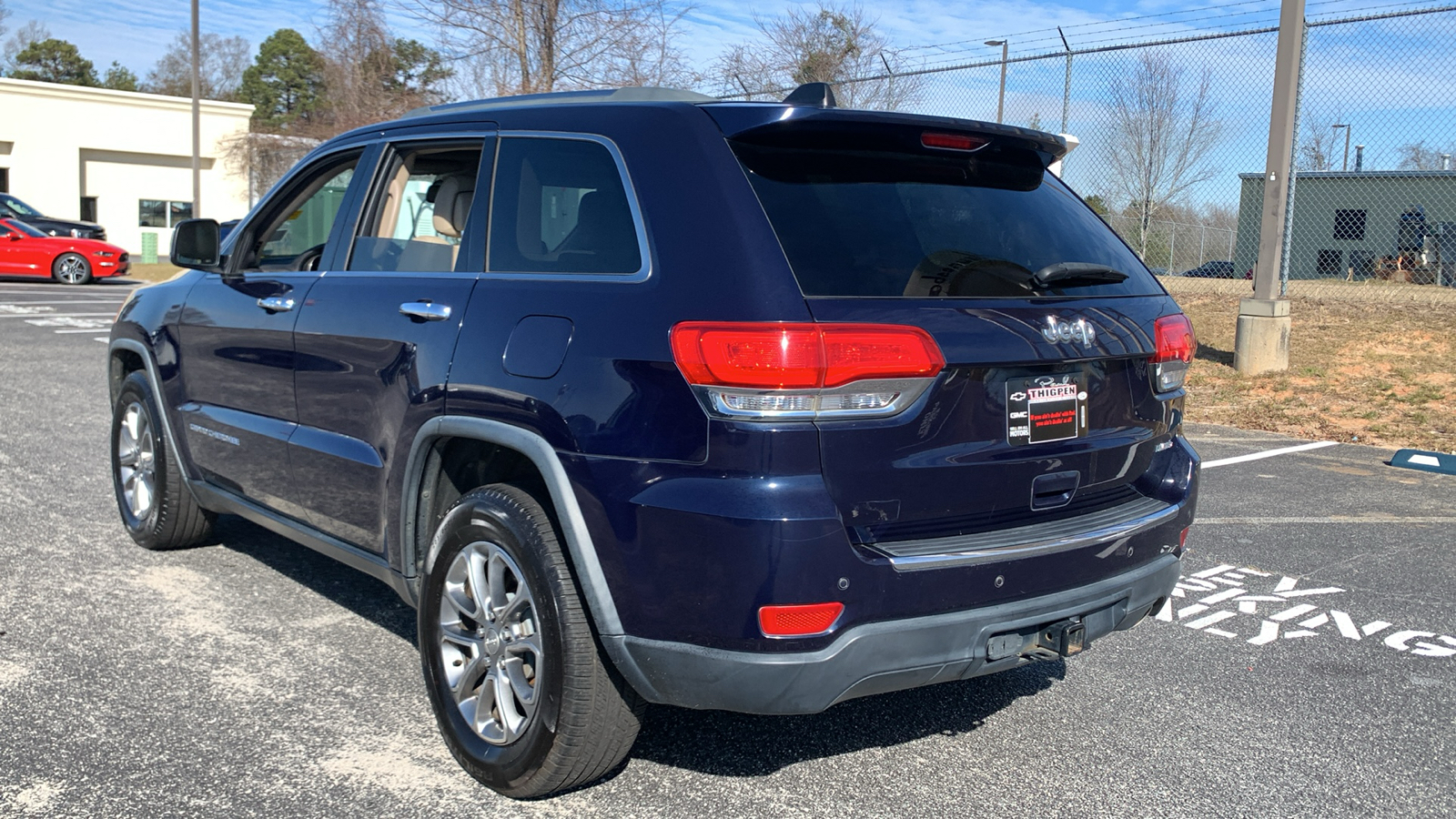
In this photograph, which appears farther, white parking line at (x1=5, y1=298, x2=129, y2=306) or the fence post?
white parking line at (x1=5, y1=298, x2=129, y2=306)

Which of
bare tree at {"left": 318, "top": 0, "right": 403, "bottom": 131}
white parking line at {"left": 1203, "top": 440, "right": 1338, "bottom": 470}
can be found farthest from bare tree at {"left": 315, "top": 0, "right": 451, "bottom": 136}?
white parking line at {"left": 1203, "top": 440, "right": 1338, "bottom": 470}

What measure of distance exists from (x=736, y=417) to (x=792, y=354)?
19 centimetres

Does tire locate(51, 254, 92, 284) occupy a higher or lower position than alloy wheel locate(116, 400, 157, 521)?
higher

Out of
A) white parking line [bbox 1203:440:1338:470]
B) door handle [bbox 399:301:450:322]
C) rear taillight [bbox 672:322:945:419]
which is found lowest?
white parking line [bbox 1203:440:1338:470]

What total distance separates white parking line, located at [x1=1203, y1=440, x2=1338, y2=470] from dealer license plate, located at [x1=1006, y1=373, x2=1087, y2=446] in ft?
18.1

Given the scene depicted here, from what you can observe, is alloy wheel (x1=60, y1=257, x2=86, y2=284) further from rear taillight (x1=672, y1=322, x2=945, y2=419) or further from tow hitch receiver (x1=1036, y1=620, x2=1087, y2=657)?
tow hitch receiver (x1=1036, y1=620, x2=1087, y2=657)

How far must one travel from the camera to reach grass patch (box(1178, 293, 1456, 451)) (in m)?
9.87

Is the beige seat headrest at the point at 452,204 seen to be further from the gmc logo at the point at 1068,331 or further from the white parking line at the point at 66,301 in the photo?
the white parking line at the point at 66,301

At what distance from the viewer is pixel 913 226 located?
10.3 ft

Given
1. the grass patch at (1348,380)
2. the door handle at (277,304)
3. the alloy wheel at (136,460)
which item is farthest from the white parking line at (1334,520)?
the alloy wheel at (136,460)

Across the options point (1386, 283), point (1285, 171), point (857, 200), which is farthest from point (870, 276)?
point (1386, 283)

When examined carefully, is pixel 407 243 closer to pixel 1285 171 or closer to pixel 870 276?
pixel 870 276

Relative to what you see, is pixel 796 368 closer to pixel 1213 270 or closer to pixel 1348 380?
pixel 1348 380

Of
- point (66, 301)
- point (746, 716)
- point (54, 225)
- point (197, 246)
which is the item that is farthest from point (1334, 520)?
point (54, 225)
